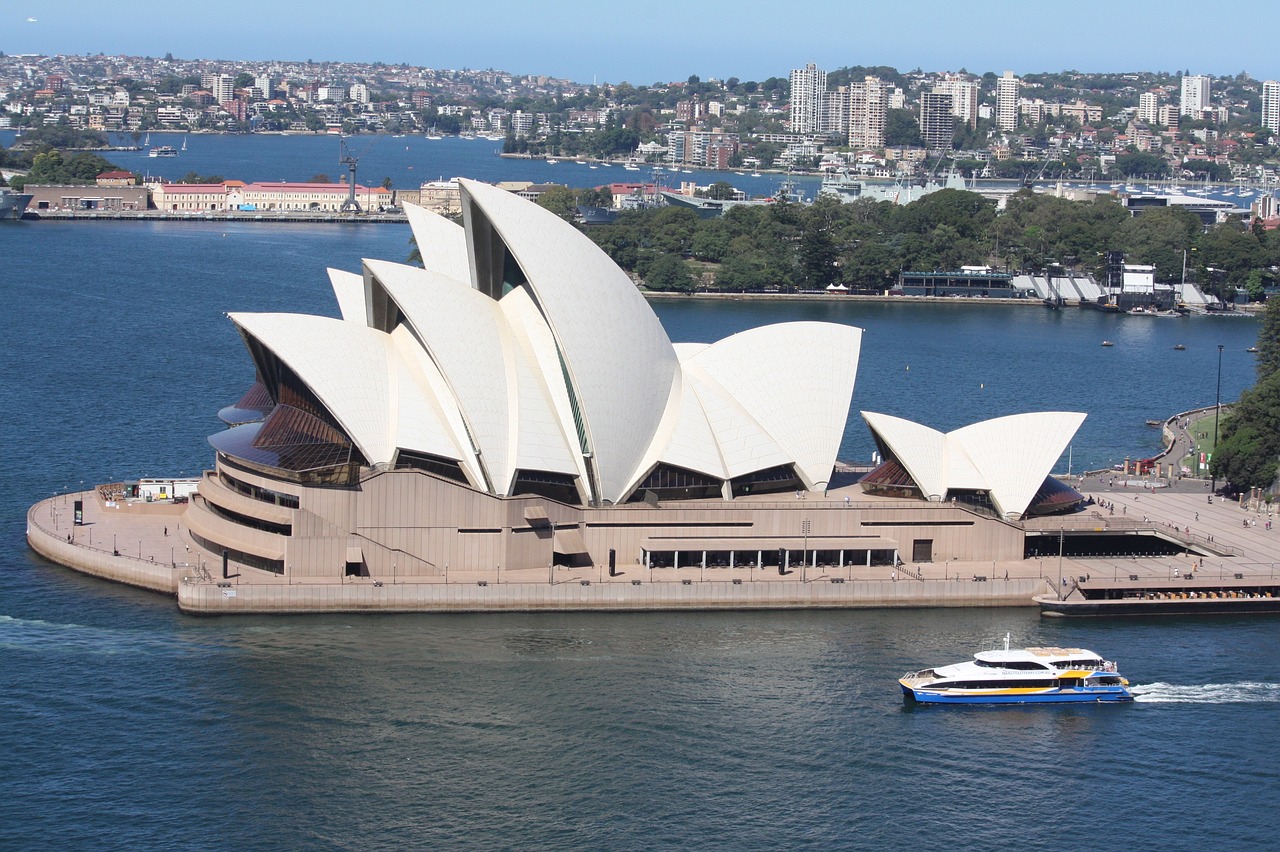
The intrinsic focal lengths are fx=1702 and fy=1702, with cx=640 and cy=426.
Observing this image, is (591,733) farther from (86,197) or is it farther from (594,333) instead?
(86,197)

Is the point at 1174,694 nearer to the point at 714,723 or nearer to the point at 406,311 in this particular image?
the point at 714,723

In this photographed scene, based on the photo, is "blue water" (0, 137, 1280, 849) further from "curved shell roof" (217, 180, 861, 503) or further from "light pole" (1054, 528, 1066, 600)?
"curved shell roof" (217, 180, 861, 503)

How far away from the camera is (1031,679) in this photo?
111ft

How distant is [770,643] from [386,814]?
11129 millimetres

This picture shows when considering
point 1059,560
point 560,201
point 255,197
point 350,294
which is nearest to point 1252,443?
point 1059,560

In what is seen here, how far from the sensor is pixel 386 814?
90.3 feet

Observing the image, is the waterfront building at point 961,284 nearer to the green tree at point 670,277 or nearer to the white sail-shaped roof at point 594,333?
the green tree at point 670,277

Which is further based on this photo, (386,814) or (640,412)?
(640,412)

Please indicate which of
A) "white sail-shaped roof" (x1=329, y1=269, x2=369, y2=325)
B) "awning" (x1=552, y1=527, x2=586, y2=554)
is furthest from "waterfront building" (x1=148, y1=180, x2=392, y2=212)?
"awning" (x1=552, y1=527, x2=586, y2=554)

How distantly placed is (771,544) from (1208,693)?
1056cm

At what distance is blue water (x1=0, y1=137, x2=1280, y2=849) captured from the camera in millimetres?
27516

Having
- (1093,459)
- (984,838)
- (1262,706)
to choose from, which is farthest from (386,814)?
(1093,459)

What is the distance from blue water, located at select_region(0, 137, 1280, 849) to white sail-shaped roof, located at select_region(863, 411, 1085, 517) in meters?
3.96

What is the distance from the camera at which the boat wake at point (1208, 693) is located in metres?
33.5
